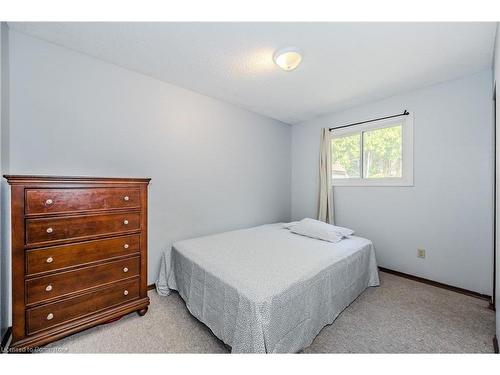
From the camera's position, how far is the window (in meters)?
2.66

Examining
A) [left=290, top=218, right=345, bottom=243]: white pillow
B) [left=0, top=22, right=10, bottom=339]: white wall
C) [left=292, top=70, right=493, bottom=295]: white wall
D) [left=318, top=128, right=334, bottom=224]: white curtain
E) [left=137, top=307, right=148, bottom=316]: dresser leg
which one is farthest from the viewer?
[left=318, top=128, right=334, bottom=224]: white curtain

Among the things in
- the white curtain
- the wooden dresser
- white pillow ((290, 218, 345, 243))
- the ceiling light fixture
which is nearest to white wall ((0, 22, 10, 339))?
the wooden dresser

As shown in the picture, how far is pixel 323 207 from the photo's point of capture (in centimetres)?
331

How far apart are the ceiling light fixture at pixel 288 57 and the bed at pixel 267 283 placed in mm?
1700

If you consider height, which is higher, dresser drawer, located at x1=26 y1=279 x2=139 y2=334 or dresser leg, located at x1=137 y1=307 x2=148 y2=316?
dresser drawer, located at x1=26 y1=279 x2=139 y2=334

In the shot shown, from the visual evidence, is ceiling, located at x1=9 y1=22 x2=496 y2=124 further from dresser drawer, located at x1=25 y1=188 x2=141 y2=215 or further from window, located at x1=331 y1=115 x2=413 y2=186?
dresser drawer, located at x1=25 y1=188 x2=141 y2=215

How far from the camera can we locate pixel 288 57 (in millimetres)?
1837

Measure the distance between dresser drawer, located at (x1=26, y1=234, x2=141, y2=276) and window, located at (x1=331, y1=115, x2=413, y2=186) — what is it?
9.33ft

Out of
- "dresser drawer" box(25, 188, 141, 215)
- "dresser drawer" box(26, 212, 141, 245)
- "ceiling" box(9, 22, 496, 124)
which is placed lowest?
"dresser drawer" box(26, 212, 141, 245)

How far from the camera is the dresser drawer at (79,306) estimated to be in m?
1.38


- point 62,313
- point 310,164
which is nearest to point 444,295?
point 310,164

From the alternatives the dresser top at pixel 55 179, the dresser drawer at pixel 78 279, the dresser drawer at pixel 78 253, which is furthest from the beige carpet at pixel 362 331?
the dresser top at pixel 55 179

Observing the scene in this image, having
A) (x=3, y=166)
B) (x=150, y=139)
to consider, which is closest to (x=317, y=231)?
(x=150, y=139)

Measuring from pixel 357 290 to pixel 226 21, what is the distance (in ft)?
8.54
